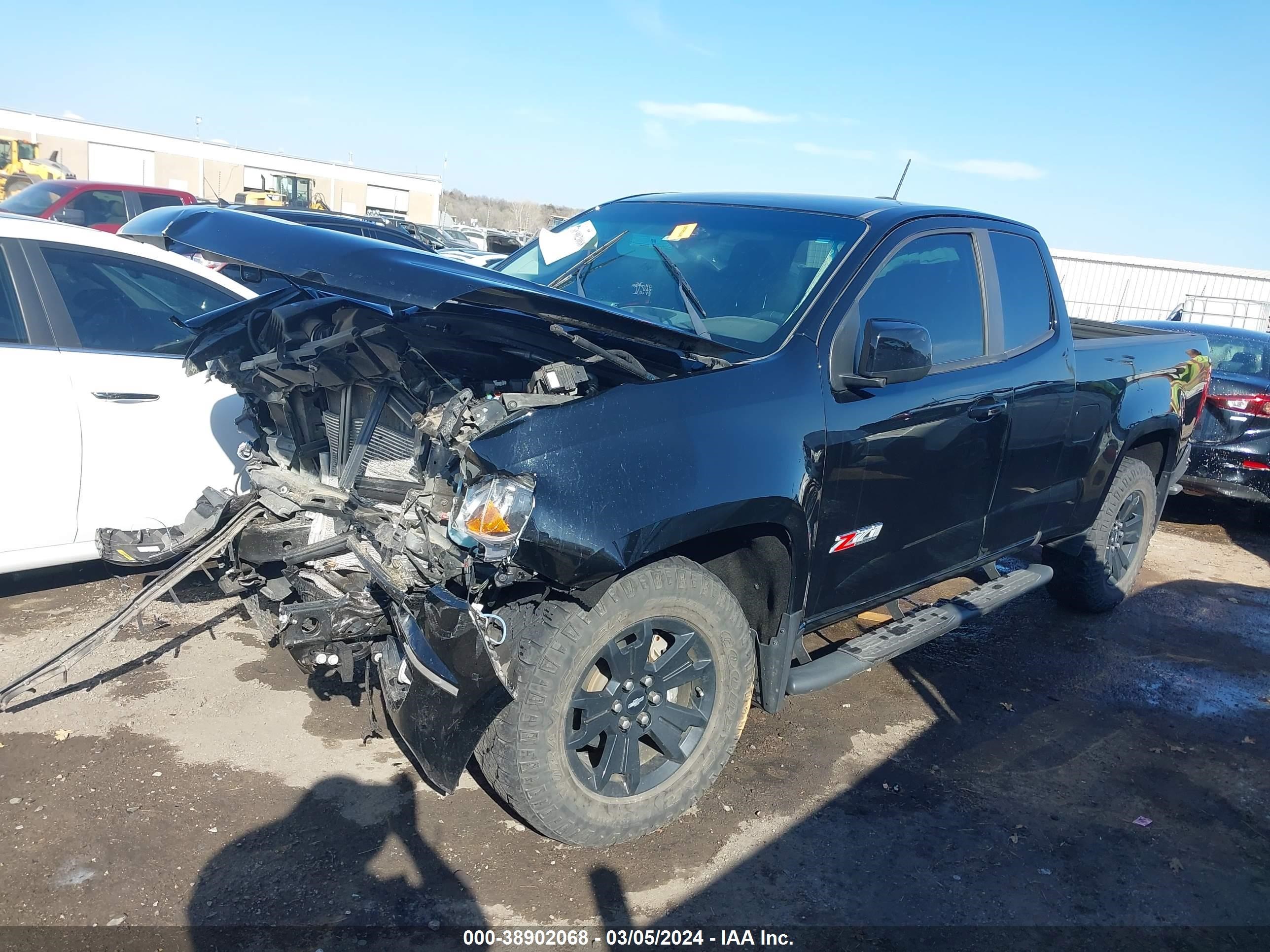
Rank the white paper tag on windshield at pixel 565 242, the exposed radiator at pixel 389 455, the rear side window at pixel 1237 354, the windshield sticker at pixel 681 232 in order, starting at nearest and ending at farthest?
the exposed radiator at pixel 389 455, the windshield sticker at pixel 681 232, the white paper tag on windshield at pixel 565 242, the rear side window at pixel 1237 354

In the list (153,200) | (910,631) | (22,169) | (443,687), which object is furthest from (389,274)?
(22,169)

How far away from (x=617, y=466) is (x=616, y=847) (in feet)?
4.44

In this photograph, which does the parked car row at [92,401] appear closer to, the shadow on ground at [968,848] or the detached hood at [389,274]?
the detached hood at [389,274]

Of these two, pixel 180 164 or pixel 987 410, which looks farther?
pixel 180 164

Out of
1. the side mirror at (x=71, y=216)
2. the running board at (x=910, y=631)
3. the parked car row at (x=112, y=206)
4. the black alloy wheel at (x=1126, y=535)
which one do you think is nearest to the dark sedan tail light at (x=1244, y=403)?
the black alloy wheel at (x=1126, y=535)

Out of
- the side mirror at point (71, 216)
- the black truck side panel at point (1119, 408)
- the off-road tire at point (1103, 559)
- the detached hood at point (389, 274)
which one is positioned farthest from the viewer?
the side mirror at point (71, 216)

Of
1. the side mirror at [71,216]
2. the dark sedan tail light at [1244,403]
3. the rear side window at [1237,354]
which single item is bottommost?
the side mirror at [71,216]

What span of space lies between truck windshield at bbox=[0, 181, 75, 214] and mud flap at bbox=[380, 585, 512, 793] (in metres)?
13.3

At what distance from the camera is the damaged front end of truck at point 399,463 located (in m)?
2.56

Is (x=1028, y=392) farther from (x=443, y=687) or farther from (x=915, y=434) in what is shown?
(x=443, y=687)

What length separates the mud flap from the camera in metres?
2.56

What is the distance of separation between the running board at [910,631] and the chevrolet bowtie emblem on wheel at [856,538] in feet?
1.56

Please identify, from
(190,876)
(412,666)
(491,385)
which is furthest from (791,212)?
(190,876)

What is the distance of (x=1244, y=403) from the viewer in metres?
7.79
